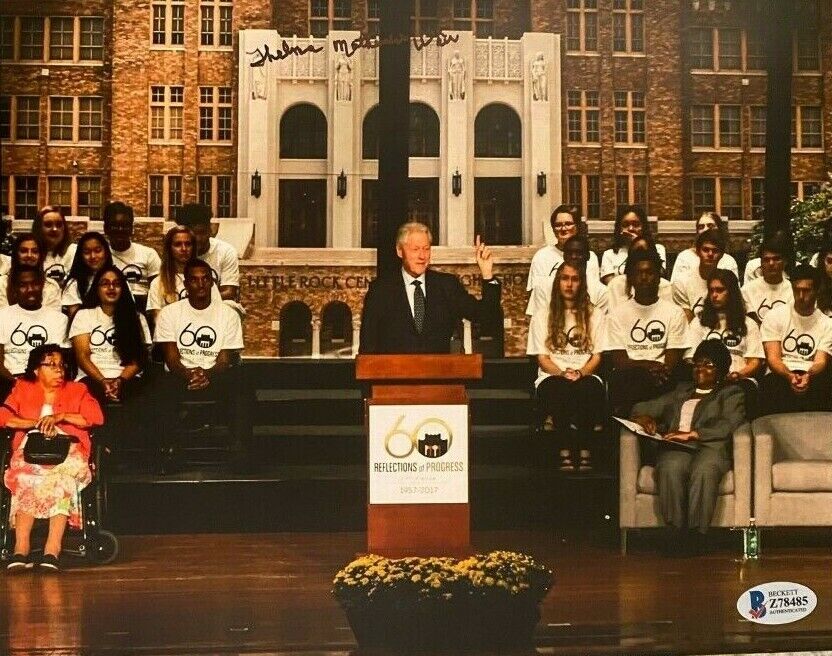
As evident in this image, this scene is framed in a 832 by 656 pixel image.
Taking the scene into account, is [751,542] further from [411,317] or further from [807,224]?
[411,317]

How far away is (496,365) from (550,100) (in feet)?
3.78

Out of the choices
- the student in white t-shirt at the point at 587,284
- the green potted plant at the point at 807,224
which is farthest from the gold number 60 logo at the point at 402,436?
the green potted plant at the point at 807,224

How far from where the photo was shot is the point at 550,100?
618 cm

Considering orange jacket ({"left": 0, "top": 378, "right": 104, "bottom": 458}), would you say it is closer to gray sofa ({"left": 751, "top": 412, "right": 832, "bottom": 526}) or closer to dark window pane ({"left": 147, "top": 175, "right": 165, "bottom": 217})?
dark window pane ({"left": 147, "top": 175, "right": 165, "bottom": 217})

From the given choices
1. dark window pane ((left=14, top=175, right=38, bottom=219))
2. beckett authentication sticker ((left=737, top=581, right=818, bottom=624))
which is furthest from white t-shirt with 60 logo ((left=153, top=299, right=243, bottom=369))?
beckett authentication sticker ((left=737, top=581, right=818, bottom=624))

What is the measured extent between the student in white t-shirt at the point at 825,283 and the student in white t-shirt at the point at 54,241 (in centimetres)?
320

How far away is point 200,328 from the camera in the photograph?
621 cm

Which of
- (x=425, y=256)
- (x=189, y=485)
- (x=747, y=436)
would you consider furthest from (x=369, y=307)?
(x=747, y=436)

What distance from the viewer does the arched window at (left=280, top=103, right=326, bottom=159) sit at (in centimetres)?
606

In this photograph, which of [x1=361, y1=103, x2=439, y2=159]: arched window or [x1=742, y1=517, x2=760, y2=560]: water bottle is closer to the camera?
[x1=742, y1=517, x2=760, y2=560]: water bottle

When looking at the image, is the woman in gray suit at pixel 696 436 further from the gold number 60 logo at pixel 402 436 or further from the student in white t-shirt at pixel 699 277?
the gold number 60 logo at pixel 402 436

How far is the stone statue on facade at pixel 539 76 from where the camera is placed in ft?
20.2

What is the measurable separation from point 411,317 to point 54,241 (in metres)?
1.62

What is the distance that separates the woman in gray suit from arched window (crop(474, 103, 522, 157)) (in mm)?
1215
